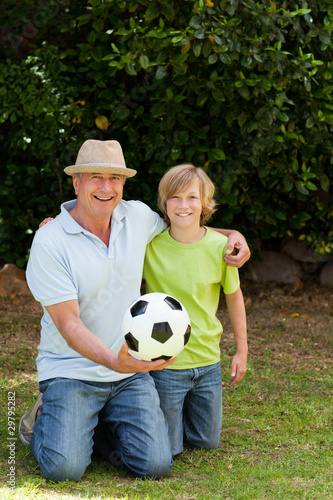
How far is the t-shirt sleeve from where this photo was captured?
2883 mm

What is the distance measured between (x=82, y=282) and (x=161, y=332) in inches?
20.2

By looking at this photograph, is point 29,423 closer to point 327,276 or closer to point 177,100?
point 177,100

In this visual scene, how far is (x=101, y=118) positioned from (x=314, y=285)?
2.81 meters

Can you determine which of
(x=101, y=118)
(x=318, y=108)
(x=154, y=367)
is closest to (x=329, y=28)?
(x=318, y=108)

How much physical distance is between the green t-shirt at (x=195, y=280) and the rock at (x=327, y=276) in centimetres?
365

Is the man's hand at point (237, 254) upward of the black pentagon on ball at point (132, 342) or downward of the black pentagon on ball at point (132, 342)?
upward

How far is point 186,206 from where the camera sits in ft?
10.6

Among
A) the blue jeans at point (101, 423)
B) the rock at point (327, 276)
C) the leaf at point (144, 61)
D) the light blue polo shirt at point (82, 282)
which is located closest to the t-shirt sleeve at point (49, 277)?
the light blue polo shirt at point (82, 282)

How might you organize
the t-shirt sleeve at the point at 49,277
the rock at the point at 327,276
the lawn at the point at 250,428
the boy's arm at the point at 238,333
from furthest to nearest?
the rock at the point at 327,276
the boy's arm at the point at 238,333
the t-shirt sleeve at the point at 49,277
the lawn at the point at 250,428

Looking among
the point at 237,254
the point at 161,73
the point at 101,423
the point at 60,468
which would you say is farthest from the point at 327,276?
the point at 60,468

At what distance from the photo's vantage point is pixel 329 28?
481cm

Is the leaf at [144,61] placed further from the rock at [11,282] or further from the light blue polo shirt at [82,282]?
the rock at [11,282]

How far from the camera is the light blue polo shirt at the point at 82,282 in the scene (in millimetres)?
2930

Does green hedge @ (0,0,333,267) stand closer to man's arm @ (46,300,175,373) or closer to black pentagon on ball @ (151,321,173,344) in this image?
man's arm @ (46,300,175,373)
